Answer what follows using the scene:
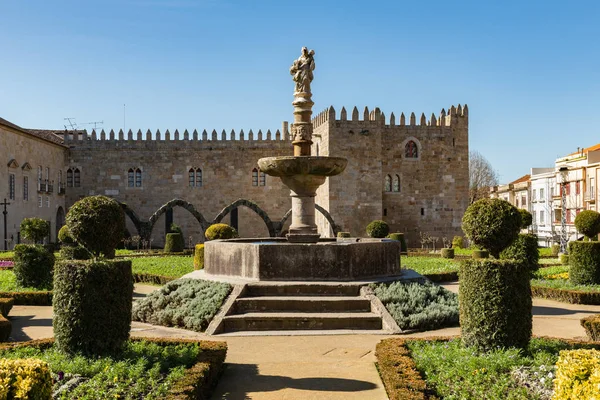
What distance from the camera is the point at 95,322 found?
6078 millimetres

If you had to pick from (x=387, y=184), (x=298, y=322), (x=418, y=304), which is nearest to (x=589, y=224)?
(x=418, y=304)

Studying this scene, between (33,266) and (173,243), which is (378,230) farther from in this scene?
(33,266)

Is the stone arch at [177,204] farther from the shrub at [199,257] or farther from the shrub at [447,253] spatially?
the shrub at [199,257]

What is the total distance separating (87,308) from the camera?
606cm

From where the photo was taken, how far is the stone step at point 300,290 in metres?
9.87

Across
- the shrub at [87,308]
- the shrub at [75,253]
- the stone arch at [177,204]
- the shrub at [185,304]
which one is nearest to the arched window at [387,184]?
the stone arch at [177,204]

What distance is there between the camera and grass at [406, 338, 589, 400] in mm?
5406

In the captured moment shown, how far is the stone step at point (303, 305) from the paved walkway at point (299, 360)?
2.87ft

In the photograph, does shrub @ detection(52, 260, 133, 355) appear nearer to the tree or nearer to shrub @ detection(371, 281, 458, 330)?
shrub @ detection(371, 281, 458, 330)

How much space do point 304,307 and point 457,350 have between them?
334cm

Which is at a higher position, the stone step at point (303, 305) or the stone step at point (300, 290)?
the stone step at point (300, 290)

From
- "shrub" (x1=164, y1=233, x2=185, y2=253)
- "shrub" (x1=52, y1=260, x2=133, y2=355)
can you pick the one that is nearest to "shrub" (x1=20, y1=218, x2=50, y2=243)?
"shrub" (x1=164, y1=233, x2=185, y2=253)

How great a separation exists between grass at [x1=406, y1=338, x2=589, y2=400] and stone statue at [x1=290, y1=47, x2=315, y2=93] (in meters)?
6.79

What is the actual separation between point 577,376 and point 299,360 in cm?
346
